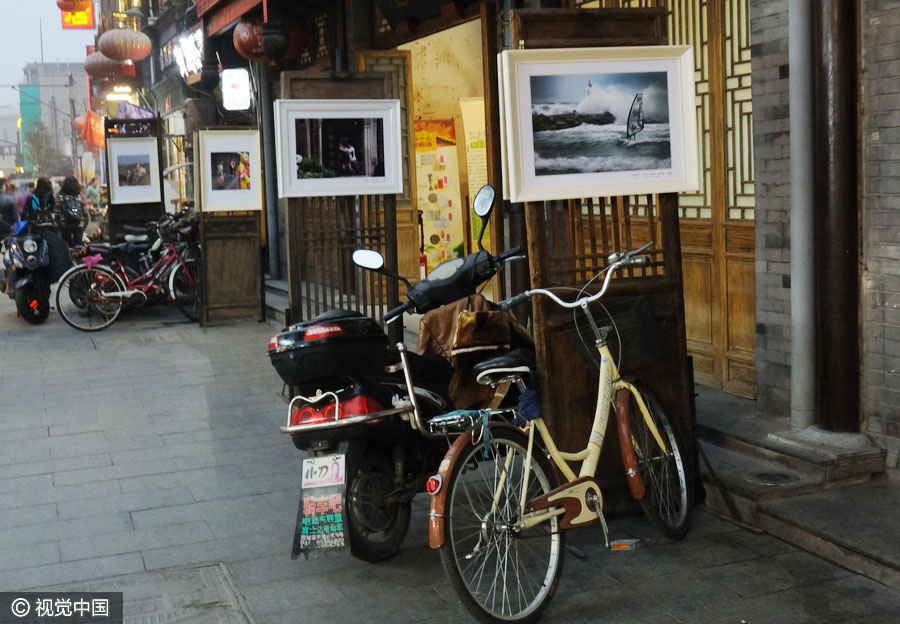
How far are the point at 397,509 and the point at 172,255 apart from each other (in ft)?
30.3

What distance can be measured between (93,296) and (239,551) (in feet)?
28.2

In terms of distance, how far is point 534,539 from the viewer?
4848mm

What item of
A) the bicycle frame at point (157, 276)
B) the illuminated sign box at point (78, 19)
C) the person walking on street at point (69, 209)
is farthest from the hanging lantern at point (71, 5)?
the bicycle frame at point (157, 276)

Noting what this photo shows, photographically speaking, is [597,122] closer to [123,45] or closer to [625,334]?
[625,334]

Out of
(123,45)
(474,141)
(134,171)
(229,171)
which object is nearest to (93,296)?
(229,171)

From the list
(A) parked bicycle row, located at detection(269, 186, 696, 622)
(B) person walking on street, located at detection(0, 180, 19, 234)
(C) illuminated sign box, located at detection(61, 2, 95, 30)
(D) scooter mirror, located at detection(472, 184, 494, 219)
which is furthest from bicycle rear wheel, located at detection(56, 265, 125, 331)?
(C) illuminated sign box, located at detection(61, 2, 95, 30)

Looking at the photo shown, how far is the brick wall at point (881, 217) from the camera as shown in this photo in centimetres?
568

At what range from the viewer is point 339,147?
8.38m

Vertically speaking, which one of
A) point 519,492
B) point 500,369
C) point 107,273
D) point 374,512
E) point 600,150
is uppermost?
point 600,150

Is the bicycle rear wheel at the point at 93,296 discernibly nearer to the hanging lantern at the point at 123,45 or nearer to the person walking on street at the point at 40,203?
the person walking on street at the point at 40,203

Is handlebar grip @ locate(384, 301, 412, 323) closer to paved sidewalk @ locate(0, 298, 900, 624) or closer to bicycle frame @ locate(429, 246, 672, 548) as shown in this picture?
bicycle frame @ locate(429, 246, 672, 548)

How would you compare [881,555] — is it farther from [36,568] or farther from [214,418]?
[214,418]

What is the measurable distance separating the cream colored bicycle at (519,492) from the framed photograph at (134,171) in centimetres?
1188

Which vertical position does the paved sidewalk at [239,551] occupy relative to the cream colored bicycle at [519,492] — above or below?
below
